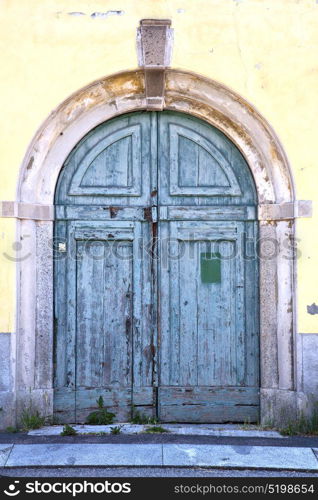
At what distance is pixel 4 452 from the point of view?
4746mm

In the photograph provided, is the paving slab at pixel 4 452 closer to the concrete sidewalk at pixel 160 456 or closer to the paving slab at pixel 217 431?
the concrete sidewalk at pixel 160 456

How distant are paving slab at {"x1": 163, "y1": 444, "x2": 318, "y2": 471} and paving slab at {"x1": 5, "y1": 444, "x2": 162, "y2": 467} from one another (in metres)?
0.13

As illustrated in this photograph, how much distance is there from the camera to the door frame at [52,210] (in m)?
5.44

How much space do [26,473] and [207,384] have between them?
182 cm

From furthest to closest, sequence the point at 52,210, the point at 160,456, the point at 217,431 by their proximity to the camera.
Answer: the point at 52,210, the point at 217,431, the point at 160,456

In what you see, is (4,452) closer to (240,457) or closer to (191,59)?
(240,457)

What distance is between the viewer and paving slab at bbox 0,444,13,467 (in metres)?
4.56

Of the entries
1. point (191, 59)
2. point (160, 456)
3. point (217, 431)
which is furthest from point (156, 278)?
point (191, 59)

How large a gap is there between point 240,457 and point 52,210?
2.48m

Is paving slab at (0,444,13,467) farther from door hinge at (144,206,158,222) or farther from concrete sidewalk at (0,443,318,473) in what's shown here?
door hinge at (144,206,158,222)

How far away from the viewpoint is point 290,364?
5473 mm

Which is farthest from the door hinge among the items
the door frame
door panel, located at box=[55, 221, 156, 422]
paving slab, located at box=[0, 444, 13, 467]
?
paving slab, located at box=[0, 444, 13, 467]
